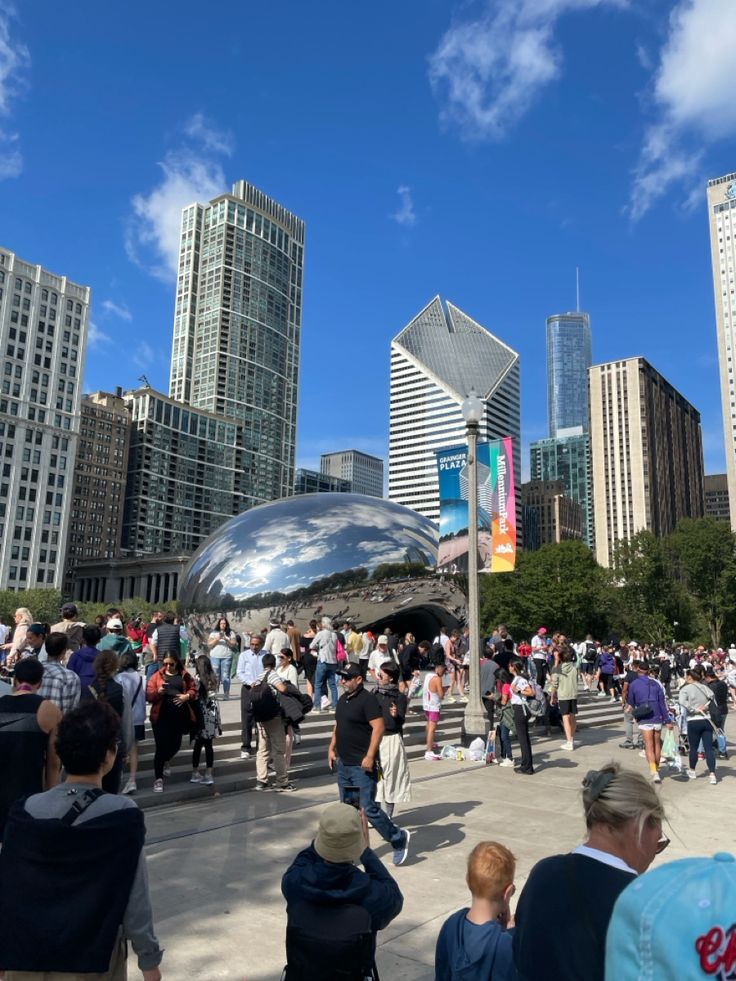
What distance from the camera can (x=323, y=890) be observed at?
9.23 feet

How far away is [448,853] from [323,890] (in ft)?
15.9

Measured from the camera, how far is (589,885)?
6.70 feet

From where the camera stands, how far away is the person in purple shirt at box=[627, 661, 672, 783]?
11.2 metres

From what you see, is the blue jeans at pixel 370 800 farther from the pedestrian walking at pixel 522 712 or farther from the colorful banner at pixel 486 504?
the colorful banner at pixel 486 504

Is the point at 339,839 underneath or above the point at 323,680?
above

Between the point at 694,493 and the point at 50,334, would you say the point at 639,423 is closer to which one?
the point at 694,493

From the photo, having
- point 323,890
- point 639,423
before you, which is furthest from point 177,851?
point 639,423

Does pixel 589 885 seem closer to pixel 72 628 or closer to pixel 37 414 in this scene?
pixel 72 628

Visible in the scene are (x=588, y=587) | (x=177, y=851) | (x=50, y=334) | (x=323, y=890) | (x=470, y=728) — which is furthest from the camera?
(x=50, y=334)

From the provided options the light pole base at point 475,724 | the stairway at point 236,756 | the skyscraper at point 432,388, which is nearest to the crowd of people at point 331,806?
the stairway at point 236,756

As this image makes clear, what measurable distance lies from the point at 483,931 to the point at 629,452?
6540 inches

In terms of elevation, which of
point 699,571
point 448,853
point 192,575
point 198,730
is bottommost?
point 448,853

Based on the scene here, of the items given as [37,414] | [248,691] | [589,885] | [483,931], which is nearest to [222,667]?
[248,691]

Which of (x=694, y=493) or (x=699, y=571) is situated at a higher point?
(x=694, y=493)
